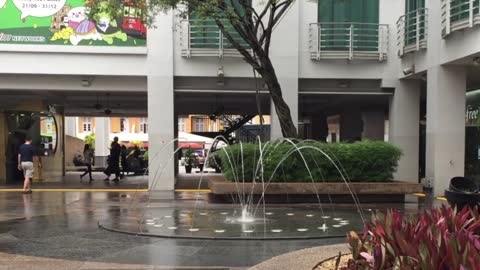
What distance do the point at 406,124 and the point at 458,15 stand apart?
18.5 ft

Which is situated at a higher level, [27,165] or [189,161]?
[27,165]

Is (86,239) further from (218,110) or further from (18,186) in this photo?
(218,110)

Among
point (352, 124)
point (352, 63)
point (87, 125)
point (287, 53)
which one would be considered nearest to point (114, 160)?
point (287, 53)

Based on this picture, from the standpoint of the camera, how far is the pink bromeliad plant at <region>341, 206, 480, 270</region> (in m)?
4.13

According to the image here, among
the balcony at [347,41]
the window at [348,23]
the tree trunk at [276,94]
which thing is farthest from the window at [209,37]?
the tree trunk at [276,94]

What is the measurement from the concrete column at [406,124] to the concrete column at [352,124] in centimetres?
780

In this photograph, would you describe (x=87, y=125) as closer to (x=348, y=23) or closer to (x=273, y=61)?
(x=273, y=61)

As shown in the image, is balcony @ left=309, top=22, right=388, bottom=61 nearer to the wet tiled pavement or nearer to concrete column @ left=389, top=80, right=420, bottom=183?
concrete column @ left=389, top=80, right=420, bottom=183

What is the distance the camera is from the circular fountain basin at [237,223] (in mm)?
9617

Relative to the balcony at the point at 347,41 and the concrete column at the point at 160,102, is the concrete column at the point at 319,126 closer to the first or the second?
the balcony at the point at 347,41

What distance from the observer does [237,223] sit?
10852 millimetres

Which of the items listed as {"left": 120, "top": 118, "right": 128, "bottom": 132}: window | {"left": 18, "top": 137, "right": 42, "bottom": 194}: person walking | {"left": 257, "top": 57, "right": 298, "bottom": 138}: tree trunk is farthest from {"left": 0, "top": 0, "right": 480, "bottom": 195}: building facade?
{"left": 120, "top": 118, "right": 128, "bottom": 132}: window

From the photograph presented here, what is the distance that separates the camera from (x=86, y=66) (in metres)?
19.6

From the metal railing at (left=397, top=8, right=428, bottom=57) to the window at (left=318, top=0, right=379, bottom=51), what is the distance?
88cm
